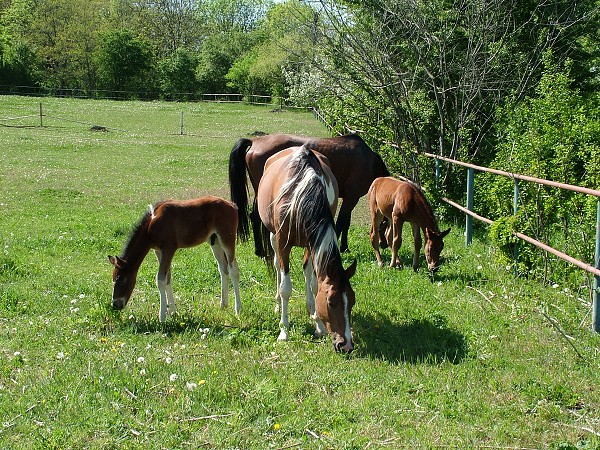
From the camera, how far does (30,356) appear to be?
5305mm

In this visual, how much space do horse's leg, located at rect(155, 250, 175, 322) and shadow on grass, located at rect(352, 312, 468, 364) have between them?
6.26 feet

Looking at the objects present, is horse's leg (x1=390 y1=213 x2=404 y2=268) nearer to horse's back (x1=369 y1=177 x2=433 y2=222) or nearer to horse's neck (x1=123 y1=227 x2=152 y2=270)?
horse's back (x1=369 y1=177 x2=433 y2=222)

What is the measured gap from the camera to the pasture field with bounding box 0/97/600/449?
13.1 ft

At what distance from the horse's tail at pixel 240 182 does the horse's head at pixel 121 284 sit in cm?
234

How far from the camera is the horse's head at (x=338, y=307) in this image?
5.21m

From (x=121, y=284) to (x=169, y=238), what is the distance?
0.66 m

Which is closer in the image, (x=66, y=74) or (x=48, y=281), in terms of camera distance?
(x=48, y=281)

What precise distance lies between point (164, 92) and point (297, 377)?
2333 inches

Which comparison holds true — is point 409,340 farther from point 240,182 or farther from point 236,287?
point 240,182

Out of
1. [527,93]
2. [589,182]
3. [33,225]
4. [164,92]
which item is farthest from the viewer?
[164,92]

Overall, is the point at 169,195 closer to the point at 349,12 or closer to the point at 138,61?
the point at 349,12

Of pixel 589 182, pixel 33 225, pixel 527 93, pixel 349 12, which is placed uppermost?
pixel 349 12

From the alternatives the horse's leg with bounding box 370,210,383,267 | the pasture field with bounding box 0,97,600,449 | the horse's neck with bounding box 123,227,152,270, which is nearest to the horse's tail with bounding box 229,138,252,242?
the pasture field with bounding box 0,97,600,449

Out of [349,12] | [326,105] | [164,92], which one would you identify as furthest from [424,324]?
[164,92]
